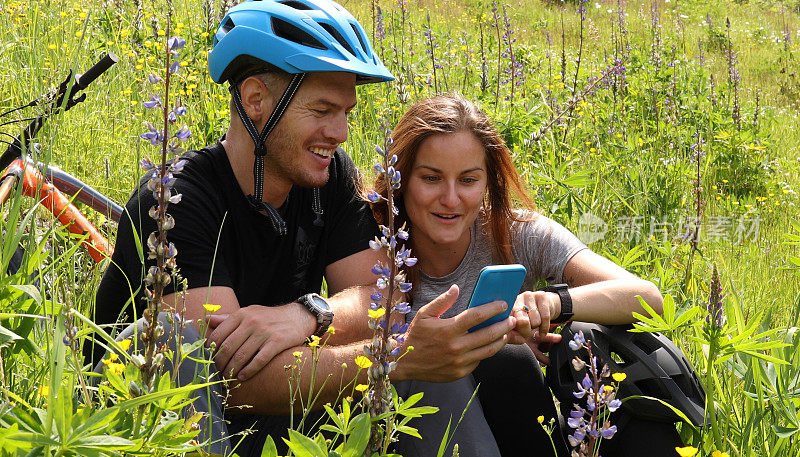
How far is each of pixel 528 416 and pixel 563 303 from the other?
0.46 meters

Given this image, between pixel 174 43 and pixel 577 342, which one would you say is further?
pixel 577 342

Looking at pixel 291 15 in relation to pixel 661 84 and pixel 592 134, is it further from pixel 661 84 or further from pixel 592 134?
pixel 661 84

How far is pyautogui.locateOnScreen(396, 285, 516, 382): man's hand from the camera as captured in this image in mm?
2496

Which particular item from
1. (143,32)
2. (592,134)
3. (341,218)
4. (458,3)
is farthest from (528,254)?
(458,3)

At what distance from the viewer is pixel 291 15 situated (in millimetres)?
3195

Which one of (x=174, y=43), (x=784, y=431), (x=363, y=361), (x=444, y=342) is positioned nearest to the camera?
(x=174, y=43)

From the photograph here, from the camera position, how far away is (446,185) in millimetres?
3314

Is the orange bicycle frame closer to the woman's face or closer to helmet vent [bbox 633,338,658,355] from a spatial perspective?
the woman's face

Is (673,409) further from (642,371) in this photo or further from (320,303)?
(320,303)

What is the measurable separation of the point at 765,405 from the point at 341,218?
180 cm

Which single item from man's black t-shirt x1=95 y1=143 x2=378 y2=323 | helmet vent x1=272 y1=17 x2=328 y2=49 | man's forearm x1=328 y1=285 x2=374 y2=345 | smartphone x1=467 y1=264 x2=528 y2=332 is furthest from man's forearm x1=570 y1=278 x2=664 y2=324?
helmet vent x1=272 y1=17 x2=328 y2=49

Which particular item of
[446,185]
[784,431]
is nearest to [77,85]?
[446,185]

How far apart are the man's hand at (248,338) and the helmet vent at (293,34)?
112 cm

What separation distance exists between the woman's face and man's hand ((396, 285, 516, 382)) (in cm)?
A: 80
